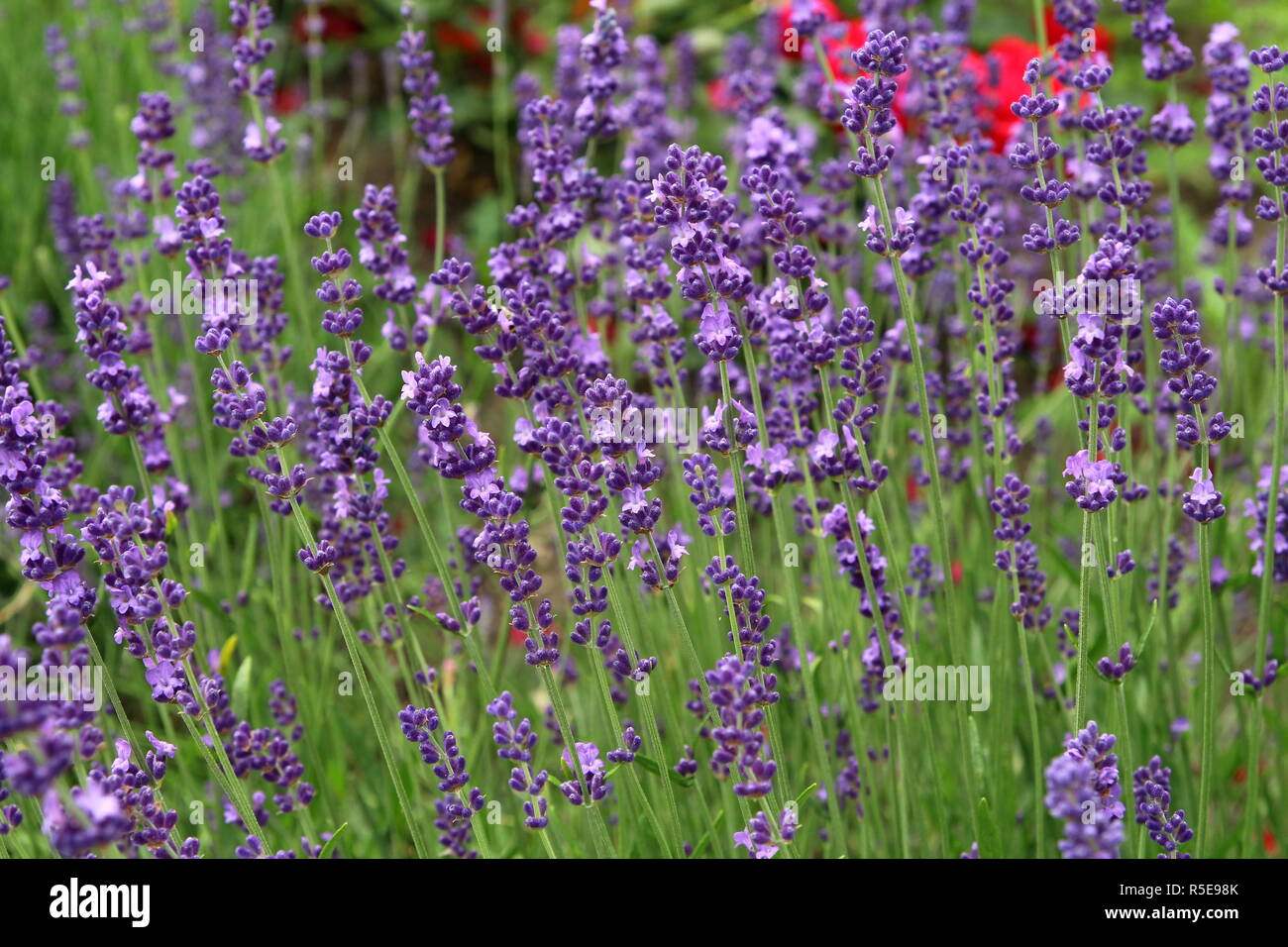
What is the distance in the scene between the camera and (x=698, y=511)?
2.13m

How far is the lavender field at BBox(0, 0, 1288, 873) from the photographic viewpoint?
195cm

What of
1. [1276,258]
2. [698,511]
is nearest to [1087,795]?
[698,511]

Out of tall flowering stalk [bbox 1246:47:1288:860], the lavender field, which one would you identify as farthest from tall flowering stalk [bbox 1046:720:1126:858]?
tall flowering stalk [bbox 1246:47:1288:860]

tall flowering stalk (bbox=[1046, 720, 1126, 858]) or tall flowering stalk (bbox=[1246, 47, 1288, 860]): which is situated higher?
tall flowering stalk (bbox=[1246, 47, 1288, 860])

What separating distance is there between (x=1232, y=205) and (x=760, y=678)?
68.7 inches

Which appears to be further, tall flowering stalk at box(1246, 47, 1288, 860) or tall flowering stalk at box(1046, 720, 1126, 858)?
tall flowering stalk at box(1246, 47, 1288, 860)

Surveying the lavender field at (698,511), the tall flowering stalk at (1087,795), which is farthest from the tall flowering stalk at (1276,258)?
the tall flowering stalk at (1087,795)

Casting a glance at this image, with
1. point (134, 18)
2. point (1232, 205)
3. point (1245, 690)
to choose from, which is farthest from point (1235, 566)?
point (134, 18)

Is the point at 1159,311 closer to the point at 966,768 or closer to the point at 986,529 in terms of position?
the point at 966,768

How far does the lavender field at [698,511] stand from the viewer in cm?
195

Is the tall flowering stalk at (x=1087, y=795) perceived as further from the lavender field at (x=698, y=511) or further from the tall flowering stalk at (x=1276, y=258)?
the tall flowering stalk at (x=1276, y=258)

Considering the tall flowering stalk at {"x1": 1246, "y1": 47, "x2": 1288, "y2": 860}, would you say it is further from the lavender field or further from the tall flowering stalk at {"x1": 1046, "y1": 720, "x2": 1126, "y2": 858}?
the tall flowering stalk at {"x1": 1046, "y1": 720, "x2": 1126, "y2": 858}

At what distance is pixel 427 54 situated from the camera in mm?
2869

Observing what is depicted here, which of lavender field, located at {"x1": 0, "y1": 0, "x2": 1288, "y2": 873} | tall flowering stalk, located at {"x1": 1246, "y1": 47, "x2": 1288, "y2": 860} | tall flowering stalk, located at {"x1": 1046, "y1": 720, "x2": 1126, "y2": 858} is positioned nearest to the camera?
tall flowering stalk, located at {"x1": 1046, "y1": 720, "x2": 1126, "y2": 858}
